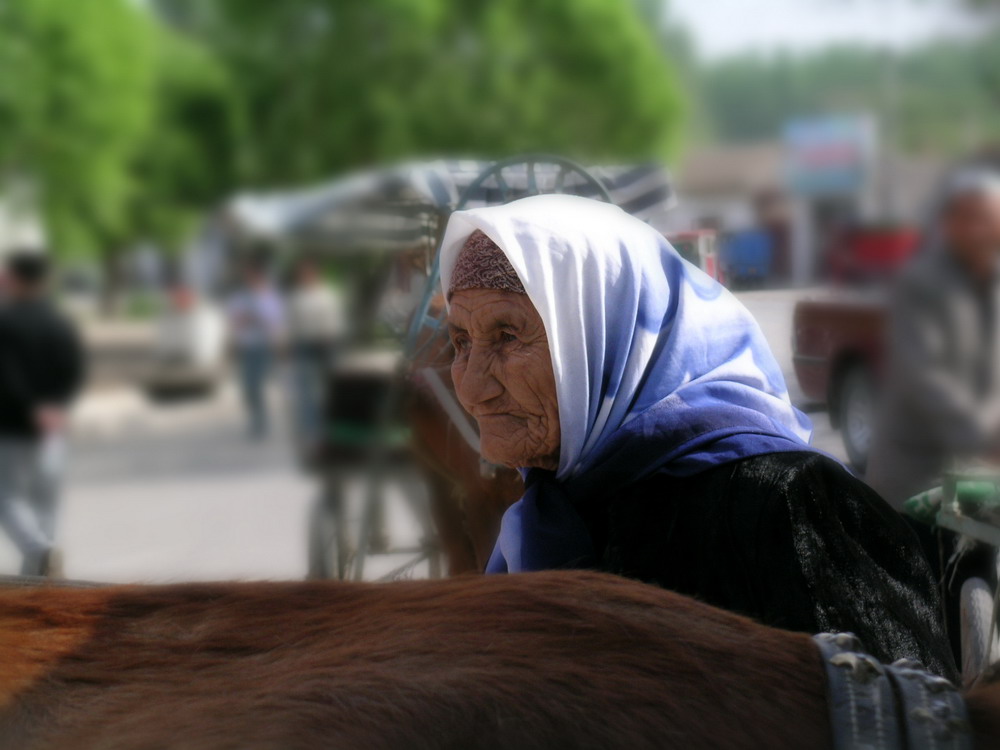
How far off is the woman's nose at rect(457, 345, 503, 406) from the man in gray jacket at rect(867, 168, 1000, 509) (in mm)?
2397

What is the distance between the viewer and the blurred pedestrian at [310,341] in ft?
41.6

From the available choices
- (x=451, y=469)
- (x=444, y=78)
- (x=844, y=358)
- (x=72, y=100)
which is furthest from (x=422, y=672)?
(x=444, y=78)

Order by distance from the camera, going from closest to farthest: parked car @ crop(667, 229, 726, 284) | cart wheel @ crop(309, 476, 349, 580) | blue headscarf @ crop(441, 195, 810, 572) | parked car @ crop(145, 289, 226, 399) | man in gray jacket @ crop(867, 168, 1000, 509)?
blue headscarf @ crop(441, 195, 810, 572) → parked car @ crop(667, 229, 726, 284) → man in gray jacket @ crop(867, 168, 1000, 509) → cart wheel @ crop(309, 476, 349, 580) → parked car @ crop(145, 289, 226, 399)

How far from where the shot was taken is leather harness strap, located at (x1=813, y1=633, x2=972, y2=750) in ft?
2.73

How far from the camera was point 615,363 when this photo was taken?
157 cm

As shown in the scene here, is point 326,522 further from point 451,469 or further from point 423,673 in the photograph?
point 423,673

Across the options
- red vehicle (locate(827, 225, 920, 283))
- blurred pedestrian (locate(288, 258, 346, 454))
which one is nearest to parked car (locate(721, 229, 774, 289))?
blurred pedestrian (locate(288, 258, 346, 454))

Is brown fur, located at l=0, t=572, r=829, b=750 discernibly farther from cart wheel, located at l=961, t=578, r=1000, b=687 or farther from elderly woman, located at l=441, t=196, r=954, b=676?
cart wheel, located at l=961, t=578, r=1000, b=687

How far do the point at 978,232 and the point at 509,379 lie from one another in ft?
9.81

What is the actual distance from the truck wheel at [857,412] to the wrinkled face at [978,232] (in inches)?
23.3

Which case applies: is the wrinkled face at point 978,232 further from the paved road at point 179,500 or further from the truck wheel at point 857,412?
the paved road at point 179,500

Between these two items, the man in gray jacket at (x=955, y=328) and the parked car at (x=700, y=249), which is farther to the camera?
the man in gray jacket at (x=955, y=328)

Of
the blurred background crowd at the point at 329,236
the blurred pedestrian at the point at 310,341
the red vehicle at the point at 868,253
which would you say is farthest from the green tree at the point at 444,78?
the blurred pedestrian at the point at 310,341

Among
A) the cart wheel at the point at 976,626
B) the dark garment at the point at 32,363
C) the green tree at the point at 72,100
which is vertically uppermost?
the green tree at the point at 72,100
